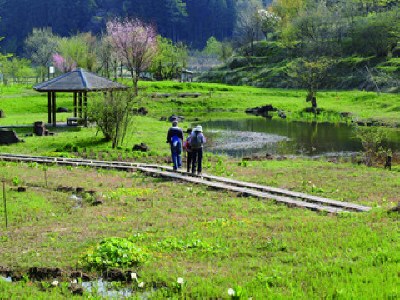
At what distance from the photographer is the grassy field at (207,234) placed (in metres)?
8.85

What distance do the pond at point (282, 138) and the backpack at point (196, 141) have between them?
35.5 ft

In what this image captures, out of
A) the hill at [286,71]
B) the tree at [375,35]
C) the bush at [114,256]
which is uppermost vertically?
the tree at [375,35]

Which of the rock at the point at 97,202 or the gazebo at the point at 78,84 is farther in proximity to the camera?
the gazebo at the point at 78,84

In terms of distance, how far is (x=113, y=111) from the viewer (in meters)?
30.7

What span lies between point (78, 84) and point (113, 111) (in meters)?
8.38

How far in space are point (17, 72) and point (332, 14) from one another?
173ft

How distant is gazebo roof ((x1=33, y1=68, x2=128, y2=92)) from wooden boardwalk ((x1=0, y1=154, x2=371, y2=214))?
12.1 m

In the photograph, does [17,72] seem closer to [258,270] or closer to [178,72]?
[178,72]

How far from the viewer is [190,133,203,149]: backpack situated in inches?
811

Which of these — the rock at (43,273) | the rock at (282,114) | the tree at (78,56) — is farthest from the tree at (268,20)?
the rock at (43,273)

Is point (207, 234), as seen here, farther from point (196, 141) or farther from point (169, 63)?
point (169, 63)

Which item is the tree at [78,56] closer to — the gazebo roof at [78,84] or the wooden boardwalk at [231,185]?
the gazebo roof at [78,84]

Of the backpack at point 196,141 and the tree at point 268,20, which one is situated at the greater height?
the tree at point 268,20

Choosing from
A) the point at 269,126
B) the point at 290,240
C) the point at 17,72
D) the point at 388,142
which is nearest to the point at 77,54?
the point at 17,72
